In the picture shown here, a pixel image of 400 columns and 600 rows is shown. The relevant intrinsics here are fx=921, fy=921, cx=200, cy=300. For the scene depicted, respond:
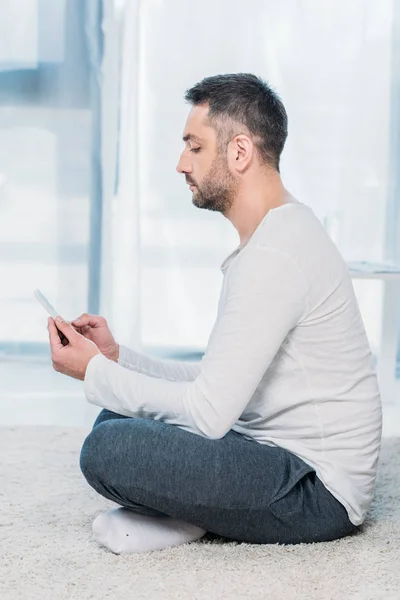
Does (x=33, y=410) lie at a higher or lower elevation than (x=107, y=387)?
lower

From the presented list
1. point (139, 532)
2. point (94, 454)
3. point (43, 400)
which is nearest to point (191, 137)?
point (94, 454)

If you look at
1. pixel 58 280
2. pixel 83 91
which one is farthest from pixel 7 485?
pixel 83 91

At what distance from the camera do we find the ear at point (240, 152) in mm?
1377

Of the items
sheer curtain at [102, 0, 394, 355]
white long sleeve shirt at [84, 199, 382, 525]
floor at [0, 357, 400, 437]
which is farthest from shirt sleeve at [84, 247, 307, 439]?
sheer curtain at [102, 0, 394, 355]

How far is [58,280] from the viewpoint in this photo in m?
3.05

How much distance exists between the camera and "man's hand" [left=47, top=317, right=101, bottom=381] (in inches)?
53.3

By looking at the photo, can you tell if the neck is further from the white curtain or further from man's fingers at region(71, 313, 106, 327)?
the white curtain

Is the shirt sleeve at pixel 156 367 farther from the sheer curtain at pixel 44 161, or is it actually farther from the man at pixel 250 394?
the sheer curtain at pixel 44 161

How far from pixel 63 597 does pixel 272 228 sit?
1.88 ft

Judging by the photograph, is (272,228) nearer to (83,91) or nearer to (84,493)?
(84,493)

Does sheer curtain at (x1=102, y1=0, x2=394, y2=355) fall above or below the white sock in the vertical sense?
above

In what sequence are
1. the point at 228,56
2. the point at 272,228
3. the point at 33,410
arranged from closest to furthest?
the point at 272,228, the point at 33,410, the point at 228,56

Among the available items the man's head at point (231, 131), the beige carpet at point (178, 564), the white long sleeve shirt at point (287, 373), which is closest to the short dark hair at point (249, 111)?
the man's head at point (231, 131)

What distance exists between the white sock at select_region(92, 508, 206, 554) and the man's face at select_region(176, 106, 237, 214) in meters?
0.49
